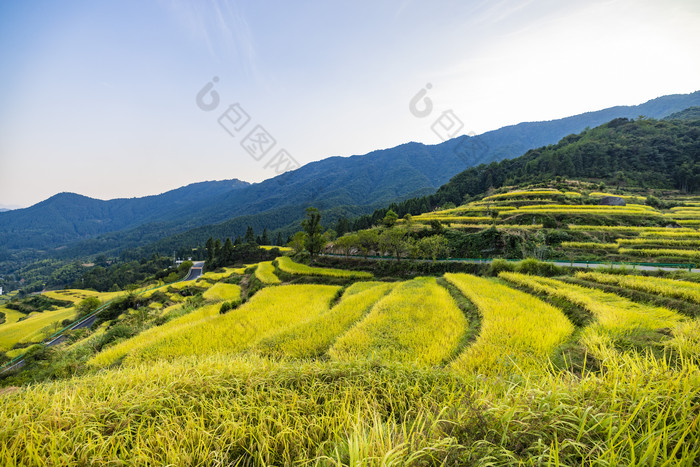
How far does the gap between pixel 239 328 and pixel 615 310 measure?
13.9 meters

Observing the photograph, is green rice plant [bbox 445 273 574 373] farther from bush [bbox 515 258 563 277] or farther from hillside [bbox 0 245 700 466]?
bush [bbox 515 258 563 277]

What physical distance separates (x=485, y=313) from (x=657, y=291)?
21.7 feet

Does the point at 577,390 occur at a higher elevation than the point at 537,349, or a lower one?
higher

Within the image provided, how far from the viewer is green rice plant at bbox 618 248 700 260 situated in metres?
17.4

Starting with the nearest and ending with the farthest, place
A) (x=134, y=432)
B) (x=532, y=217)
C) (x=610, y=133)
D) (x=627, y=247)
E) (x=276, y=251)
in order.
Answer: (x=134, y=432), (x=627, y=247), (x=532, y=217), (x=276, y=251), (x=610, y=133)

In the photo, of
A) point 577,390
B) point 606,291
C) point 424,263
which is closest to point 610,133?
point 424,263

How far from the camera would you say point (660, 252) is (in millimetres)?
18875

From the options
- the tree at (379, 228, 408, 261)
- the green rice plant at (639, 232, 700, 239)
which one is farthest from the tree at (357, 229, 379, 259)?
the green rice plant at (639, 232, 700, 239)

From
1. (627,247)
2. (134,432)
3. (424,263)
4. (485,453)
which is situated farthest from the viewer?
(424,263)

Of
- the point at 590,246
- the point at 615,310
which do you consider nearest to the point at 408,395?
the point at 615,310

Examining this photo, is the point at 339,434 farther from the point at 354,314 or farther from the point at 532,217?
the point at 532,217

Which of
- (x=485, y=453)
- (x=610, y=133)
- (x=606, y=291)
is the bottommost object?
(x=606, y=291)

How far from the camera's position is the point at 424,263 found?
28297 millimetres

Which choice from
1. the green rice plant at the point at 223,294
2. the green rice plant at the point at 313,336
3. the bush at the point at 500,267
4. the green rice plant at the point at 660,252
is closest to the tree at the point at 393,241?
the bush at the point at 500,267
